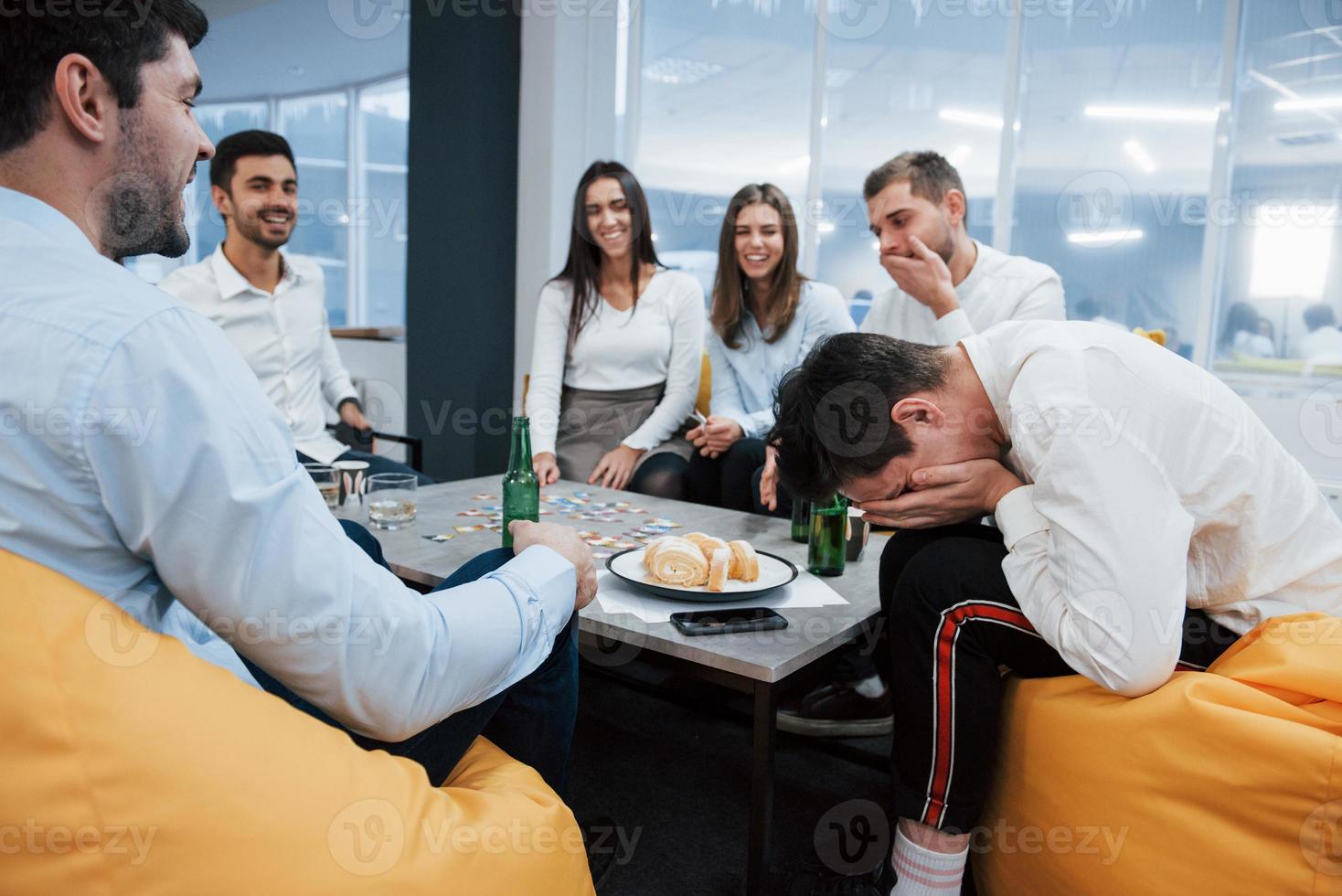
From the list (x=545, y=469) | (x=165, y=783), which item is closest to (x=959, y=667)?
(x=165, y=783)

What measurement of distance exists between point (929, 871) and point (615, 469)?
178cm

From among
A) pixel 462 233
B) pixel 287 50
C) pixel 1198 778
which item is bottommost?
pixel 1198 778

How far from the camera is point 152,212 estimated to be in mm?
922

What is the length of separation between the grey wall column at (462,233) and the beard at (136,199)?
140 inches

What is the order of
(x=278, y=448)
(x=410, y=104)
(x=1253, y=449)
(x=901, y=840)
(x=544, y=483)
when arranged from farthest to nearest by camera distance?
(x=410, y=104)
(x=544, y=483)
(x=901, y=840)
(x=1253, y=449)
(x=278, y=448)

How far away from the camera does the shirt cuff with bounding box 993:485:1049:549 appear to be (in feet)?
4.28

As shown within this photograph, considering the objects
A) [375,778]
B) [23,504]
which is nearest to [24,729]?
[23,504]

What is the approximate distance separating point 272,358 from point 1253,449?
281 cm

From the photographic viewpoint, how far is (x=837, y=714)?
2186mm

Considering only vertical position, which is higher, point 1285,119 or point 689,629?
point 1285,119

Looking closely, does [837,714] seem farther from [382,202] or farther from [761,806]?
[382,202]

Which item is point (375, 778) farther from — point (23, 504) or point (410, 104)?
point (410, 104)

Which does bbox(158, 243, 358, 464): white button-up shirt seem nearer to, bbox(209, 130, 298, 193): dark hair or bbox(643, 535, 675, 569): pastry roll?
bbox(209, 130, 298, 193): dark hair

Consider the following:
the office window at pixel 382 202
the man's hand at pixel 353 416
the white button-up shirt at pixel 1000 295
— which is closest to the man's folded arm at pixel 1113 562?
the white button-up shirt at pixel 1000 295
